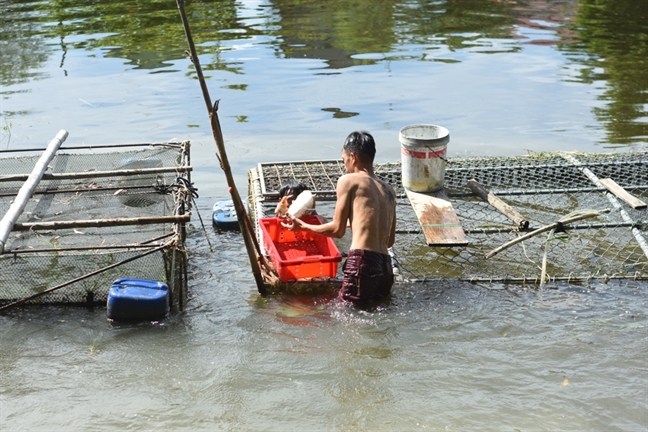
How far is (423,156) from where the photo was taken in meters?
7.32

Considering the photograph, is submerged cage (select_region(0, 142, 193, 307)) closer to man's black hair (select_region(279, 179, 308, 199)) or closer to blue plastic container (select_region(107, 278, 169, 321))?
blue plastic container (select_region(107, 278, 169, 321))

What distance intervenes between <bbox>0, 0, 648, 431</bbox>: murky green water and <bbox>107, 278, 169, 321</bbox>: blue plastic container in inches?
6.6

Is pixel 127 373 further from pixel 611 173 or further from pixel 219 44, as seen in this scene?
pixel 219 44

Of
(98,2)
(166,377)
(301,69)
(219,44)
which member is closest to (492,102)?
(301,69)

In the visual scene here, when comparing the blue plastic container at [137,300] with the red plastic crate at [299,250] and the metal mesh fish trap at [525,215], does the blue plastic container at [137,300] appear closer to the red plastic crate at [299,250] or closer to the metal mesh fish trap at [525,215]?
the red plastic crate at [299,250]

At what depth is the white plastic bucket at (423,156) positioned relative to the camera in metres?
7.25

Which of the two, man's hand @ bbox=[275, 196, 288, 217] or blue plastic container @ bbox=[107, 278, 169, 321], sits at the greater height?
man's hand @ bbox=[275, 196, 288, 217]

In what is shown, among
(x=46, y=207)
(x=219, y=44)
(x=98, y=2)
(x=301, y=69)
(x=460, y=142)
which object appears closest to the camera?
(x=46, y=207)

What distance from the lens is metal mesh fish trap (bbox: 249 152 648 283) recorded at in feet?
22.6

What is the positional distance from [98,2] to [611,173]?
18.9 metres

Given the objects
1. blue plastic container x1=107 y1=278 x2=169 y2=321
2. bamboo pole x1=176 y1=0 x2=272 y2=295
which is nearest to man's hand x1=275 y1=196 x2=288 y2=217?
bamboo pole x1=176 y1=0 x2=272 y2=295

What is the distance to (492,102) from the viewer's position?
12656mm

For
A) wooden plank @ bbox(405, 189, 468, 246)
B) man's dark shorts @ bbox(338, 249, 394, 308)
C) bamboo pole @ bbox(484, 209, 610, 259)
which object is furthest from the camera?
wooden plank @ bbox(405, 189, 468, 246)

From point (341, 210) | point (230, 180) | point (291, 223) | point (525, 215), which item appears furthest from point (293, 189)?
point (525, 215)
